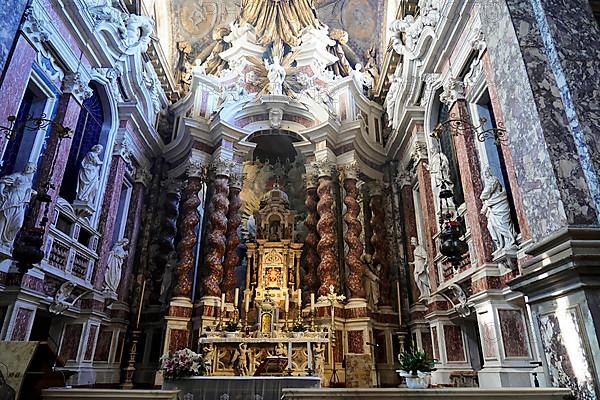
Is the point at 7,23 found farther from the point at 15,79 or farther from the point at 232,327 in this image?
the point at 232,327

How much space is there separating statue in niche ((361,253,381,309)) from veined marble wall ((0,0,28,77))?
9266 millimetres

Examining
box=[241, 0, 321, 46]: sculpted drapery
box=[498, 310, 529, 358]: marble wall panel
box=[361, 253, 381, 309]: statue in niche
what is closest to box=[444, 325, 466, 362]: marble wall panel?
box=[498, 310, 529, 358]: marble wall panel

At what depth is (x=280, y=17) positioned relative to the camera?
15672 millimetres

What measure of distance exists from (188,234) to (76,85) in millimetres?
4820

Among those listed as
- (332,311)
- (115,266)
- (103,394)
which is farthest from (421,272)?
(103,394)

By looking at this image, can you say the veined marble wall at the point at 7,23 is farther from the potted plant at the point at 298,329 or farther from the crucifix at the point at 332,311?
the crucifix at the point at 332,311

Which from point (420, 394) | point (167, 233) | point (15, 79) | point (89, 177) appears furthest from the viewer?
point (167, 233)

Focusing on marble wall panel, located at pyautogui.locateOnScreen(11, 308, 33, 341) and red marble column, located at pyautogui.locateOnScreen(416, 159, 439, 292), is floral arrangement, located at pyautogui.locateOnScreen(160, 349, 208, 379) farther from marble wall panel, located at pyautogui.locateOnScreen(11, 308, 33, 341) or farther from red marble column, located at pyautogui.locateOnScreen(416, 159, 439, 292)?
red marble column, located at pyautogui.locateOnScreen(416, 159, 439, 292)

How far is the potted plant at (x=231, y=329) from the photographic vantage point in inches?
373

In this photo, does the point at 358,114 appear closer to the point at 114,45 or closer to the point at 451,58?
the point at 451,58

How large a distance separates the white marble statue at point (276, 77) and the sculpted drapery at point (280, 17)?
209 centimetres

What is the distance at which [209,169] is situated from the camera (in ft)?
41.4

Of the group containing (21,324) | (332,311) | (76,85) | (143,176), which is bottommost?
(21,324)

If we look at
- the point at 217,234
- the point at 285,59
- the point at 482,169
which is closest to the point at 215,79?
the point at 285,59
